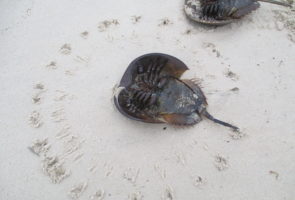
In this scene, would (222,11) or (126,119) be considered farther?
(222,11)

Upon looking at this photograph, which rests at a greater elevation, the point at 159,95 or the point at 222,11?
the point at 222,11

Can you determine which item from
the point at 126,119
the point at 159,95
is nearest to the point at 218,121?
the point at 159,95

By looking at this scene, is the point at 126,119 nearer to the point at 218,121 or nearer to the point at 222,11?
the point at 218,121

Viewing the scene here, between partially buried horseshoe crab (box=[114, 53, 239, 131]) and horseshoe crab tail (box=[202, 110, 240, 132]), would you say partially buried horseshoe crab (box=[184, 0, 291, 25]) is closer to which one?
partially buried horseshoe crab (box=[114, 53, 239, 131])

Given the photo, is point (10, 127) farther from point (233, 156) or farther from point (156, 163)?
point (233, 156)

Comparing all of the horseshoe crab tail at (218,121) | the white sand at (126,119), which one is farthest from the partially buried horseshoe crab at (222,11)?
the horseshoe crab tail at (218,121)

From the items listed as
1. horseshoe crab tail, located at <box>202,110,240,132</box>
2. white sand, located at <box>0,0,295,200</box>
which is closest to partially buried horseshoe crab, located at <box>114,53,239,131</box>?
horseshoe crab tail, located at <box>202,110,240,132</box>

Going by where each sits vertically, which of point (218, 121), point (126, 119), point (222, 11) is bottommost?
point (126, 119)
